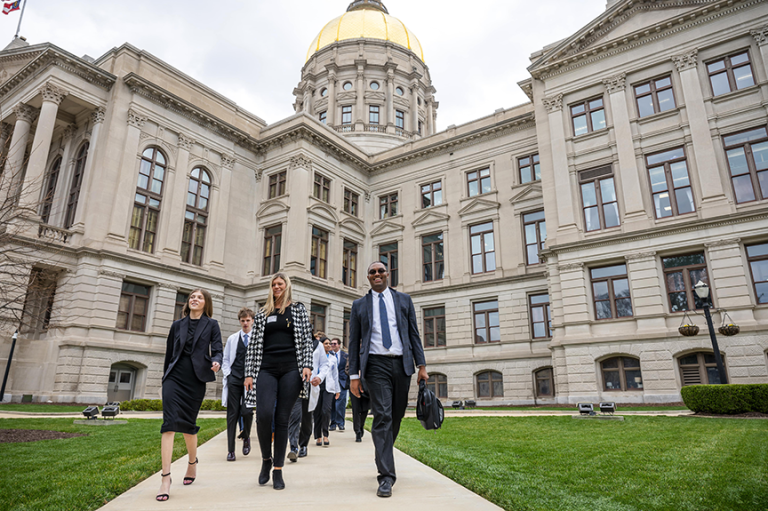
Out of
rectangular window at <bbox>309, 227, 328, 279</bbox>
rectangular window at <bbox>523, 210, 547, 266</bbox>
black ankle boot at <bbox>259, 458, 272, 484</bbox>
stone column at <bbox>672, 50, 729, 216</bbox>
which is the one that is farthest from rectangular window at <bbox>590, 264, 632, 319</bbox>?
black ankle boot at <bbox>259, 458, 272, 484</bbox>

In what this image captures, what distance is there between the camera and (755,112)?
75.8 feet

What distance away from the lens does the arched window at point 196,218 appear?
31.6m

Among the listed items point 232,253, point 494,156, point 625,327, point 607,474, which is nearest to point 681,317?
point 625,327

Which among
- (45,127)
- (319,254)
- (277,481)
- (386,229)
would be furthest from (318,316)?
(277,481)

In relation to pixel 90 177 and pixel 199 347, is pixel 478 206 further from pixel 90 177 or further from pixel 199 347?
pixel 199 347

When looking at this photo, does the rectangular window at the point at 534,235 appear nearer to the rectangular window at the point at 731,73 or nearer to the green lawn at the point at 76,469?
Result: the rectangular window at the point at 731,73

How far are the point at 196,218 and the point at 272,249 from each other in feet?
17.2

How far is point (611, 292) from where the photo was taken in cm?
2453

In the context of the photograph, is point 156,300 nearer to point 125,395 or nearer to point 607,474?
point 125,395

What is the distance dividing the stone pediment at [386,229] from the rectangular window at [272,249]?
7956 mm

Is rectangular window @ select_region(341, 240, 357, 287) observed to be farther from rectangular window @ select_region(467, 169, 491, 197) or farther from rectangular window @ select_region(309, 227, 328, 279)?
rectangular window @ select_region(467, 169, 491, 197)

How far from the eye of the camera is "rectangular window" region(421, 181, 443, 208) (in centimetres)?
3690

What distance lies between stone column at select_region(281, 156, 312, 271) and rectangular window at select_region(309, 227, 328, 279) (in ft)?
3.62

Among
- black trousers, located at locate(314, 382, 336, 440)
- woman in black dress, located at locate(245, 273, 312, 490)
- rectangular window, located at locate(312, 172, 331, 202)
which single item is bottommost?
black trousers, located at locate(314, 382, 336, 440)
